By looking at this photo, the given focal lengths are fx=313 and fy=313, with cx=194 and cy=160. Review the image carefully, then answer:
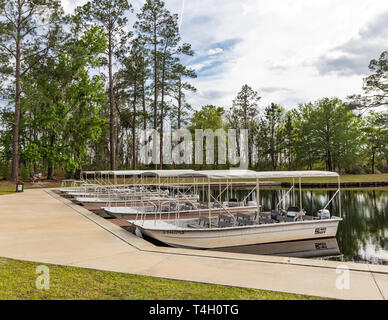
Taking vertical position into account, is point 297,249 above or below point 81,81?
below

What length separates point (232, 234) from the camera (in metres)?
11.0

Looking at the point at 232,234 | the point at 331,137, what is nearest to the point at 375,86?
the point at 331,137

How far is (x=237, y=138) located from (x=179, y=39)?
27484 millimetres

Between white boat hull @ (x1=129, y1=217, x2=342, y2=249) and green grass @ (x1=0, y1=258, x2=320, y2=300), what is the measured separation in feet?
13.5

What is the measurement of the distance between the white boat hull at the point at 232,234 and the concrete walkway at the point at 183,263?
1.03 meters

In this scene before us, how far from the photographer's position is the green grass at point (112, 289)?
5410 mm

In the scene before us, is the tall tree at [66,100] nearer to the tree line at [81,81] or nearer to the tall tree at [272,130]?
the tree line at [81,81]

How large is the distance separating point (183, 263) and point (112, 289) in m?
2.23

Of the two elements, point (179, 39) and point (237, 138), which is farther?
point (237, 138)

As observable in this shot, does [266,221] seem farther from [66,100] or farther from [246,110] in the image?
[246,110]

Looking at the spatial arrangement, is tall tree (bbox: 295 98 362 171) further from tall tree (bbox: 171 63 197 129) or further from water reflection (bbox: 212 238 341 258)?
water reflection (bbox: 212 238 341 258)
